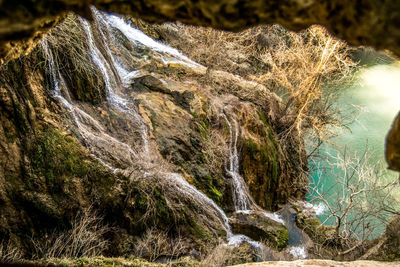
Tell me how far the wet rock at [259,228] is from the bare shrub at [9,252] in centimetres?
465

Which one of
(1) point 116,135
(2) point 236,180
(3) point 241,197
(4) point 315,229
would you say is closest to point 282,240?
(3) point 241,197

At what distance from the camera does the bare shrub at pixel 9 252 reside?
3.25 metres

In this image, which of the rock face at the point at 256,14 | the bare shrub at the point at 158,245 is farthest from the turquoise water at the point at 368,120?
the rock face at the point at 256,14

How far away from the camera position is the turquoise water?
11352 millimetres

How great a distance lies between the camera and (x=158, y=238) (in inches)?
194

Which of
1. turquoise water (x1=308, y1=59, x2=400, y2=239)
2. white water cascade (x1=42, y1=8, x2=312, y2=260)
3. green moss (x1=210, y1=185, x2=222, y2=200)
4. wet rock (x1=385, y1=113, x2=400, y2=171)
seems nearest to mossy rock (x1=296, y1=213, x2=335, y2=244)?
white water cascade (x1=42, y1=8, x2=312, y2=260)

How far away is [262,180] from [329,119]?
442 centimetres

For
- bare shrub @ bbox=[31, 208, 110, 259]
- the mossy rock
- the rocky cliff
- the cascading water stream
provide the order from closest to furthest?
bare shrub @ bbox=[31, 208, 110, 259] → the rocky cliff → the cascading water stream → the mossy rock

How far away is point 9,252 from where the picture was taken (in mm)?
3393

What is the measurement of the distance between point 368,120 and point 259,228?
34.3ft

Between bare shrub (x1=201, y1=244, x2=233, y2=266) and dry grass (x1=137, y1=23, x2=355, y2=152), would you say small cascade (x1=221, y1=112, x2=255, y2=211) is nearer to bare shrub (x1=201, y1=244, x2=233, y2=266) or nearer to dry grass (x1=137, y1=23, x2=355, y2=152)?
bare shrub (x1=201, y1=244, x2=233, y2=266)

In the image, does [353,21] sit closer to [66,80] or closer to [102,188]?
[102,188]

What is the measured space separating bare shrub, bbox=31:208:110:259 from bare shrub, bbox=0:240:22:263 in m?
0.24

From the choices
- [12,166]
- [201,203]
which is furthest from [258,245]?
[12,166]
